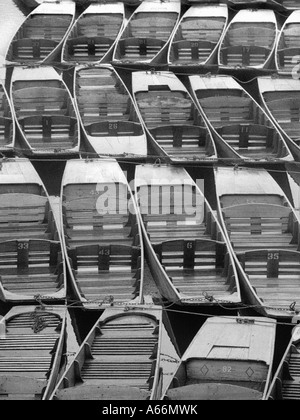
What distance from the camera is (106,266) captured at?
14227mm

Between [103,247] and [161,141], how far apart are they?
11.3 ft

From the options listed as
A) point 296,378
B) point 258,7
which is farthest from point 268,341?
point 258,7

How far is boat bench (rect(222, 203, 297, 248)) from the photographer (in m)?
15.0

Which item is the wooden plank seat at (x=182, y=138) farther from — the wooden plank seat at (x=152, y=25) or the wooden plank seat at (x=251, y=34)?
the wooden plank seat at (x=152, y=25)

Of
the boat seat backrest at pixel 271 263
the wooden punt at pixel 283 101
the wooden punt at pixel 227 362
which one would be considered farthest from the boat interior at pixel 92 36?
the wooden punt at pixel 227 362

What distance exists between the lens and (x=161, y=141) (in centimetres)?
1722

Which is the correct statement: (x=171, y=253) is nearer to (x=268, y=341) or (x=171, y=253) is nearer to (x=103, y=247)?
(x=103, y=247)

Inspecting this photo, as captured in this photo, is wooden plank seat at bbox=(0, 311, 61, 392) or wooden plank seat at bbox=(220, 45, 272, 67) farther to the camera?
wooden plank seat at bbox=(220, 45, 272, 67)

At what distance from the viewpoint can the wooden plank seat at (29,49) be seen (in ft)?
67.3

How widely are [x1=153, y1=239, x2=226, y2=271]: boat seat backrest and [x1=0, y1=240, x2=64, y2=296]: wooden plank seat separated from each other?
4.09ft

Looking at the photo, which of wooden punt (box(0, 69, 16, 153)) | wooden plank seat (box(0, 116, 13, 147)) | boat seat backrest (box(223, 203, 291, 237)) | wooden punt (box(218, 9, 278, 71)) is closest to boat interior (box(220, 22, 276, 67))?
wooden punt (box(218, 9, 278, 71))

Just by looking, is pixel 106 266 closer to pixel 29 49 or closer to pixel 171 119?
pixel 171 119

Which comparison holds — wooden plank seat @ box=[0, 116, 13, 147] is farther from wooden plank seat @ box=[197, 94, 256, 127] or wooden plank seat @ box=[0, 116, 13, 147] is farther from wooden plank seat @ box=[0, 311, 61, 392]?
wooden plank seat @ box=[0, 311, 61, 392]

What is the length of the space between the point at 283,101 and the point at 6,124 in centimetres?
432
